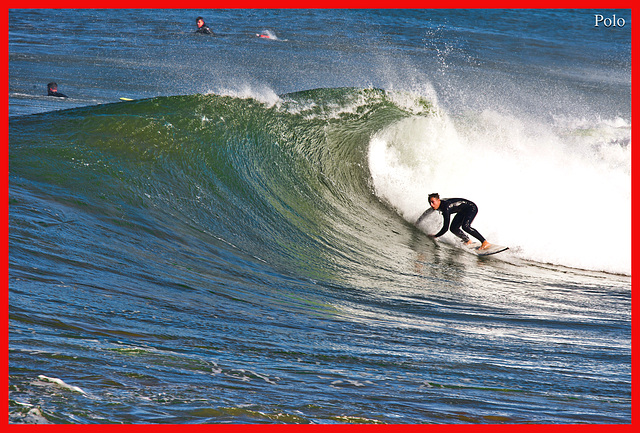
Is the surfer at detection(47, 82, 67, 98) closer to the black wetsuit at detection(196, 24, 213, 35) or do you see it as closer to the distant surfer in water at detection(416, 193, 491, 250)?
the distant surfer in water at detection(416, 193, 491, 250)

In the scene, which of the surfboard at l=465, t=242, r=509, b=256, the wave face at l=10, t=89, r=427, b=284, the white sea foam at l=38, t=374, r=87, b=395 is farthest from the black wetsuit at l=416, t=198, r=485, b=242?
the white sea foam at l=38, t=374, r=87, b=395

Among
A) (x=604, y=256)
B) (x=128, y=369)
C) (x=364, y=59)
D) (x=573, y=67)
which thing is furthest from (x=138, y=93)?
(x=573, y=67)

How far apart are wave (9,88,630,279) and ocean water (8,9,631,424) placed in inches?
1.7

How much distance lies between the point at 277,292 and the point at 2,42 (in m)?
5.96

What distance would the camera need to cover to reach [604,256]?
9609mm

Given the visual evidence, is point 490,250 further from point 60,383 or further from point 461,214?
point 60,383

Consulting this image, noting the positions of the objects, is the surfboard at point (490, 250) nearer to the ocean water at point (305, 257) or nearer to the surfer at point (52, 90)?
the ocean water at point (305, 257)

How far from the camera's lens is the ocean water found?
141 inches

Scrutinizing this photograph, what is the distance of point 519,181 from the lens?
37.0 feet

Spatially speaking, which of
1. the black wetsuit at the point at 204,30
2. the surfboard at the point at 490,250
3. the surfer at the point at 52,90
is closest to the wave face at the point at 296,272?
the surfboard at the point at 490,250

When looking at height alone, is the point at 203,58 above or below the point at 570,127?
above

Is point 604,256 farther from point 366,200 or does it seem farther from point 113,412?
point 113,412

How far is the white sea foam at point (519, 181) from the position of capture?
993cm

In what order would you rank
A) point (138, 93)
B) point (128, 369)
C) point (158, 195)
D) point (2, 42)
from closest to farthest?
point (128, 369) → point (158, 195) → point (2, 42) → point (138, 93)
